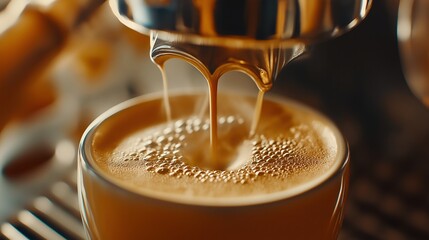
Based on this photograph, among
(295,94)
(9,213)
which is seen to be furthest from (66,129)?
(295,94)

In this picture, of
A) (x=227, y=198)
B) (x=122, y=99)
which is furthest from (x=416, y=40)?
(x=122, y=99)

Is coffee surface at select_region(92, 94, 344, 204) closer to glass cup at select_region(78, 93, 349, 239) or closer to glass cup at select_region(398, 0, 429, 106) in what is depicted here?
glass cup at select_region(78, 93, 349, 239)

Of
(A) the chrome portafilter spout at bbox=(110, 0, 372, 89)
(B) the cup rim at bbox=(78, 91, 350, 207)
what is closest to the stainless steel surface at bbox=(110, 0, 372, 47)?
(A) the chrome portafilter spout at bbox=(110, 0, 372, 89)

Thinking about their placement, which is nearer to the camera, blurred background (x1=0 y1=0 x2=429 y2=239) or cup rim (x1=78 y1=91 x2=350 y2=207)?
cup rim (x1=78 y1=91 x2=350 y2=207)

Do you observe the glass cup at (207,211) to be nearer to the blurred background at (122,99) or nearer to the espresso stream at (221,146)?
the espresso stream at (221,146)

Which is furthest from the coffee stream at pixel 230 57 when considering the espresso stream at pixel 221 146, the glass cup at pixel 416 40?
the glass cup at pixel 416 40

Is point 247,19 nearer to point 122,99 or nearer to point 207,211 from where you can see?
point 207,211

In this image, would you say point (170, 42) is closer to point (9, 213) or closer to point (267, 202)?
→ point (267, 202)
